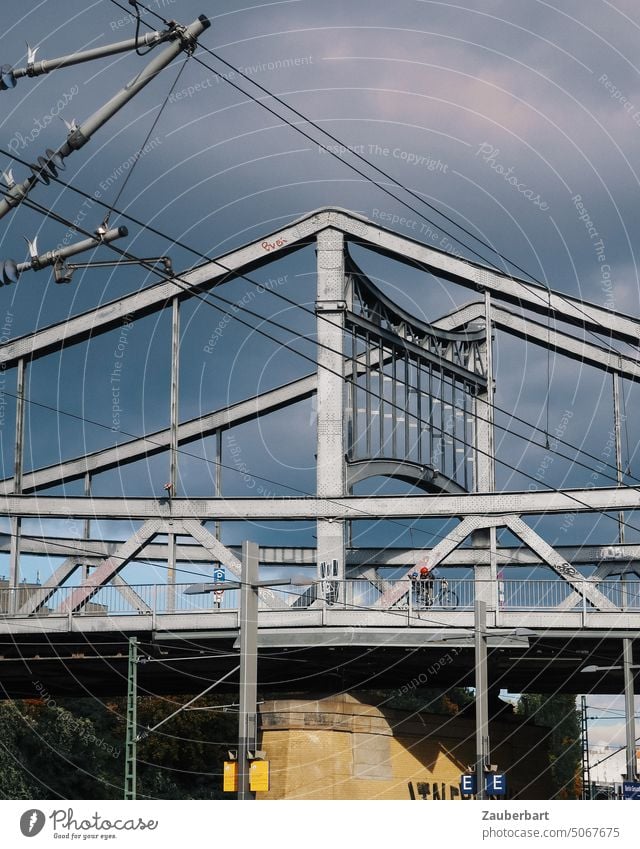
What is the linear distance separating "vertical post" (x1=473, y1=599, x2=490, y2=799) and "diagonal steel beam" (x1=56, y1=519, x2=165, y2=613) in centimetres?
1051

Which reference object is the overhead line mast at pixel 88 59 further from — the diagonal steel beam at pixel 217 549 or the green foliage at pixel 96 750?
the green foliage at pixel 96 750

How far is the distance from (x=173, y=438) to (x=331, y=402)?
17.6 feet

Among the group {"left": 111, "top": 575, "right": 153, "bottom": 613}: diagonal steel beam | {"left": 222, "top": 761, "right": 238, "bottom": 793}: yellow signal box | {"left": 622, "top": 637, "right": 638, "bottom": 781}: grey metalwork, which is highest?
{"left": 111, "top": 575, "right": 153, "bottom": 613}: diagonal steel beam

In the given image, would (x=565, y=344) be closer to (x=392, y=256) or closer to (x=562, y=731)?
(x=392, y=256)

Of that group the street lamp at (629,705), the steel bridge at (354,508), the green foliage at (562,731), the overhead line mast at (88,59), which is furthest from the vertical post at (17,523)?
the green foliage at (562,731)

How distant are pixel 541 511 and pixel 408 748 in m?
8.71

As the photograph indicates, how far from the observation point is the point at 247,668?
2778 cm

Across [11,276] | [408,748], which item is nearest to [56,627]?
[408,748]

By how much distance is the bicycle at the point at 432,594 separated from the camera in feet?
129

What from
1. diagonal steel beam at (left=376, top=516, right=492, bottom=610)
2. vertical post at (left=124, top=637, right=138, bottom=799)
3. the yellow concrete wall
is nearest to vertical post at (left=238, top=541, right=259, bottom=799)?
vertical post at (left=124, top=637, right=138, bottom=799)

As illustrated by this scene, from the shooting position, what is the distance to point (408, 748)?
1607 inches

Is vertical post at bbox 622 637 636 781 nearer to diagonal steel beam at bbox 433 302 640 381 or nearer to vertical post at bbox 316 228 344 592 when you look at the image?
vertical post at bbox 316 228 344 592

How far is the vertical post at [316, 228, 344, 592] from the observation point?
40.0 meters
